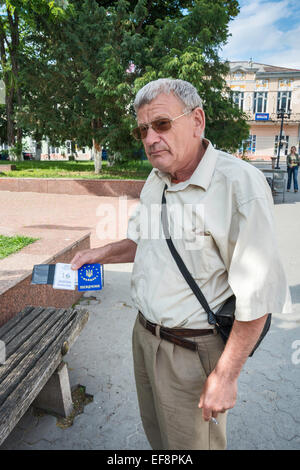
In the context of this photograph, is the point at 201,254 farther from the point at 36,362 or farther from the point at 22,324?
the point at 22,324

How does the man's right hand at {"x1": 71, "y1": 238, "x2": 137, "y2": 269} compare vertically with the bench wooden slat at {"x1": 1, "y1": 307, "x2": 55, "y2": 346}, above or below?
above

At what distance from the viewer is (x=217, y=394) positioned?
1.34 meters

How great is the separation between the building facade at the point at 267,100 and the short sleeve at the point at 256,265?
51.0 metres

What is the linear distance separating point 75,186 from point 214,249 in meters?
10.7

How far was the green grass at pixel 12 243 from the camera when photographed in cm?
390

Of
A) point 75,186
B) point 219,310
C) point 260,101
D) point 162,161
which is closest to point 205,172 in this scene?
point 162,161

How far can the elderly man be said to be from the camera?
1231 mm

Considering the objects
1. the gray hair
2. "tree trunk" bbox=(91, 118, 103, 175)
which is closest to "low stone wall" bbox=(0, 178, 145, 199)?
"tree trunk" bbox=(91, 118, 103, 175)

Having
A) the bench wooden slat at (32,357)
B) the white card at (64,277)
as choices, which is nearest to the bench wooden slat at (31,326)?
the bench wooden slat at (32,357)

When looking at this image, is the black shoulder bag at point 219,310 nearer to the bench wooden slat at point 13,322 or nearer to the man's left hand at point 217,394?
the man's left hand at point 217,394

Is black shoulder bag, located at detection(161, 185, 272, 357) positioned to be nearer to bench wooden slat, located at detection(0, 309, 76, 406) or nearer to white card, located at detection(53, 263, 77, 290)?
white card, located at detection(53, 263, 77, 290)

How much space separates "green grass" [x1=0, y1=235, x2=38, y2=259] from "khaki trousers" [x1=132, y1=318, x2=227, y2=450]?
2.69 m

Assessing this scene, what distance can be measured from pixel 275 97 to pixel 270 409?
54552mm
